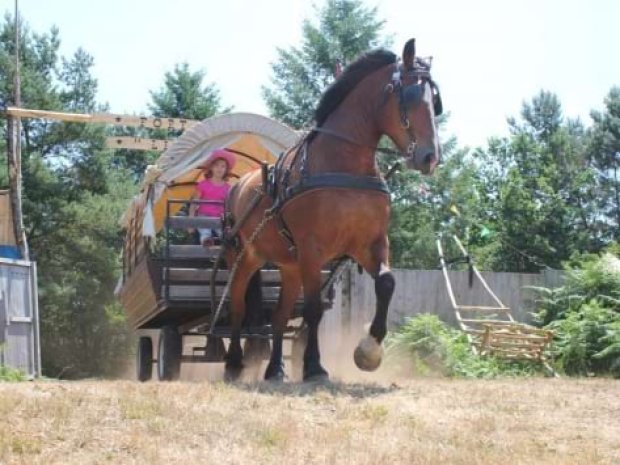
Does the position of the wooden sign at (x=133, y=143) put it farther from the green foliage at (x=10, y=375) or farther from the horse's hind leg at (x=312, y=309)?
the horse's hind leg at (x=312, y=309)

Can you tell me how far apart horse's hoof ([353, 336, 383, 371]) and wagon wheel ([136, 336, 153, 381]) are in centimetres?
550

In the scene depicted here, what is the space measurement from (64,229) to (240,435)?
91.2ft

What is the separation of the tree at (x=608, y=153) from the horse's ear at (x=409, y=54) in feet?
115

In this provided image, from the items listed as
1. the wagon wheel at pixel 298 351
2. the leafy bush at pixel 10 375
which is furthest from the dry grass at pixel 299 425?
the wagon wheel at pixel 298 351

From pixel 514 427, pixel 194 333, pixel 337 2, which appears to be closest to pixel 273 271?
pixel 194 333

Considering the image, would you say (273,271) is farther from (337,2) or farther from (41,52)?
(41,52)

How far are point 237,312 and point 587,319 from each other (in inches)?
184

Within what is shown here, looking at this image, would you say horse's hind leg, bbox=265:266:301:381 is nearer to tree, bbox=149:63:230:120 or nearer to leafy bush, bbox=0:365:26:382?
leafy bush, bbox=0:365:26:382

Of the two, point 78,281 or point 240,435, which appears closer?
point 240,435

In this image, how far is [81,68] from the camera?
120 feet

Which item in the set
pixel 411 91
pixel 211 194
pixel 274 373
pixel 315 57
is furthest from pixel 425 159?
pixel 315 57

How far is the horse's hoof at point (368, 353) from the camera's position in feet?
26.9

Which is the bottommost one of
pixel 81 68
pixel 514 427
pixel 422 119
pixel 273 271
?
pixel 514 427

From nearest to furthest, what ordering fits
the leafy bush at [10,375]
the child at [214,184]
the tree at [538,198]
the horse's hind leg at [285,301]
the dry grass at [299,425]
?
1. the dry grass at [299,425]
2. the horse's hind leg at [285,301]
3. the leafy bush at [10,375]
4. the child at [214,184]
5. the tree at [538,198]
